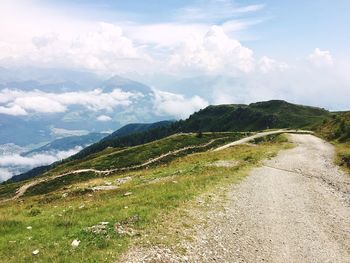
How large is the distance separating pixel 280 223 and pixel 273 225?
0.77 meters

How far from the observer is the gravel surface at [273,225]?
17.5 m

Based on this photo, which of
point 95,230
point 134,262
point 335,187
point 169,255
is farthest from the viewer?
point 335,187

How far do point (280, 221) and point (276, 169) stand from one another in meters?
22.4

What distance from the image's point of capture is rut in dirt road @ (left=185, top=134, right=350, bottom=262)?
17.9m

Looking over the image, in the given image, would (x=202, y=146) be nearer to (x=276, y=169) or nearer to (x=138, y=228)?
(x=276, y=169)

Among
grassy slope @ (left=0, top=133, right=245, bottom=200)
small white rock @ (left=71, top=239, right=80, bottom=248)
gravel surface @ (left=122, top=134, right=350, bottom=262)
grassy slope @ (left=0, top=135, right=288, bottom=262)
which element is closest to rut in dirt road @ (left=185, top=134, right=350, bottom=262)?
gravel surface @ (left=122, top=134, right=350, bottom=262)

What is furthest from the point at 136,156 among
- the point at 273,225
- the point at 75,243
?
the point at 75,243

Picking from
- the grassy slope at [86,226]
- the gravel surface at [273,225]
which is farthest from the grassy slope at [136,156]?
the grassy slope at [86,226]

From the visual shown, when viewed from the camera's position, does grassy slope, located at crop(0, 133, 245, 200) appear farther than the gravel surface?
Yes

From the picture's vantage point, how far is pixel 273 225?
22.4 meters

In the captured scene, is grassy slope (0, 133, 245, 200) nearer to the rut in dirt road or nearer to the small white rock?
the rut in dirt road

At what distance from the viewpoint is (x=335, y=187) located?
1391 inches

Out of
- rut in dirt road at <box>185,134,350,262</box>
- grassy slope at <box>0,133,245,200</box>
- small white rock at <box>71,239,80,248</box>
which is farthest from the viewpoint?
grassy slope at <box>0,133,245,200</box>

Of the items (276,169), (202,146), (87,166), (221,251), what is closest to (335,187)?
(276,169)
